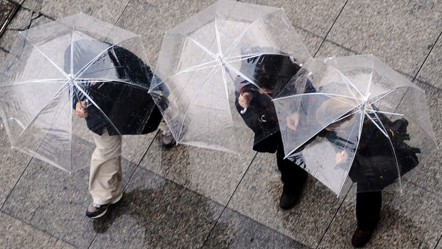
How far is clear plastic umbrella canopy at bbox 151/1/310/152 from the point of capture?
4.90 m

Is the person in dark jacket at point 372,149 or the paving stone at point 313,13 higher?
the person in dark jacket at point 372,149

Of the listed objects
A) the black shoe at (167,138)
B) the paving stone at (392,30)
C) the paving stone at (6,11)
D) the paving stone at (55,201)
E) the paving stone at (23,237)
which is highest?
the paving stone at (392,30)

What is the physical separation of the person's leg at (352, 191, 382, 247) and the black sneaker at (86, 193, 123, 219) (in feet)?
6.37

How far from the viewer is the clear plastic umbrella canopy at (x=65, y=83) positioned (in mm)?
4996

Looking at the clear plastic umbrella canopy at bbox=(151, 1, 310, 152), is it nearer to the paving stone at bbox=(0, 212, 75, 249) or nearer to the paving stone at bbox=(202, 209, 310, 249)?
the paving stone at bbox=(202, 209, 310, 249)

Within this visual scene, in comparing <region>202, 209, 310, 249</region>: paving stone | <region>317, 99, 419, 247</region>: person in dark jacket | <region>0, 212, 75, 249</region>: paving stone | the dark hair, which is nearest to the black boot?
<region>202, 209, 310, 249</region>: paving stone

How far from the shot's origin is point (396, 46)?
6.23 m

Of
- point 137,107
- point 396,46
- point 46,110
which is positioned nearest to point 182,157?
point 137,107

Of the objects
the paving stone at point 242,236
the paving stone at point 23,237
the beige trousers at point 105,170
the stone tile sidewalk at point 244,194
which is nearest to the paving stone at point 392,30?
the stone tile sidewalk at point 244,194

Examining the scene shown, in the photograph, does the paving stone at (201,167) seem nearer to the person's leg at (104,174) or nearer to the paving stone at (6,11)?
the person's leg at (104,174)

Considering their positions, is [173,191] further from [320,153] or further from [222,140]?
[320,153]

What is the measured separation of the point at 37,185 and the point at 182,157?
127 centimetres

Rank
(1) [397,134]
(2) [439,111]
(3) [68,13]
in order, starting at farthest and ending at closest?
(3) [68,13], (2) [439,111], (1) [397,134]

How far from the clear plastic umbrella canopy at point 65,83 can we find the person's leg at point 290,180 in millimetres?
1127
